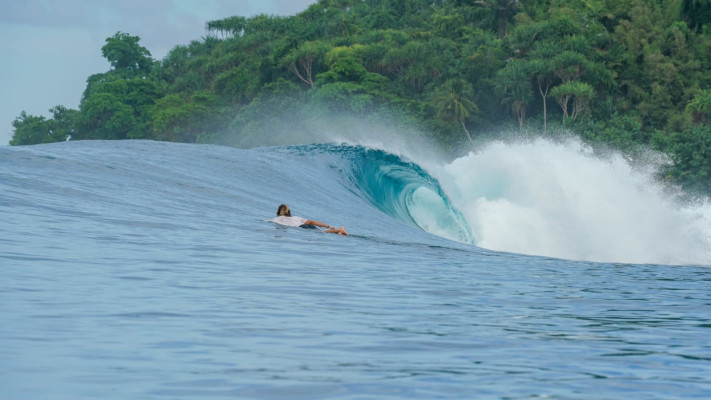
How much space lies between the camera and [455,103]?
64062 millimetres

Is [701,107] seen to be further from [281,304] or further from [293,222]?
[281,304]

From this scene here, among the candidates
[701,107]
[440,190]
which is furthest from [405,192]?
[701,107]

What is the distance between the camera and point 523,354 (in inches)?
209

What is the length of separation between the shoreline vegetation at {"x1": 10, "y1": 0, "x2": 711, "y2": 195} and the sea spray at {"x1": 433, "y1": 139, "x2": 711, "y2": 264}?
27.2 metres

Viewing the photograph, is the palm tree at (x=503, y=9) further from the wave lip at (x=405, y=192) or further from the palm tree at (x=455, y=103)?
the wave lip at (x=405, y=192)

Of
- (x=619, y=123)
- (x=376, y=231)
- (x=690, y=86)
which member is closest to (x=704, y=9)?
(x=690, y=86)

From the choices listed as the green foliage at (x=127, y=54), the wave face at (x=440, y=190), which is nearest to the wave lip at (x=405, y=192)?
the wave face at (x=440, y=190)

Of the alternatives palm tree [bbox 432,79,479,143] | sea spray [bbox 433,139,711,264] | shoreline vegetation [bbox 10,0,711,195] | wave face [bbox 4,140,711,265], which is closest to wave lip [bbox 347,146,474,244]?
wave face [bbox 4,140,711,265]

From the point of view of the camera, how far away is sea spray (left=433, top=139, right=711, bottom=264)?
65.2ft

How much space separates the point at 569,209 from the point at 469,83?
4728 centimetres

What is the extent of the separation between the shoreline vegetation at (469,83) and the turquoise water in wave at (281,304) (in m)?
39.8

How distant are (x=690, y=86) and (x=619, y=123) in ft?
23.5

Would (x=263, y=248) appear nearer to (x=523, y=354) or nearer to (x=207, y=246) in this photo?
(x=207, y=246)

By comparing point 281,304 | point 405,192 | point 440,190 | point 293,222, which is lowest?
Result: point 281,304
